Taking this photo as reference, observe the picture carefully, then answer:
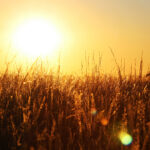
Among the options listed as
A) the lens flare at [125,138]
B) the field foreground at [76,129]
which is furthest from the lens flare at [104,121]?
the lens flare at [125,138]

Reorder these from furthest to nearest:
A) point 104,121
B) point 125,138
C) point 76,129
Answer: point 76,129 < point 104,121 < point 125,138

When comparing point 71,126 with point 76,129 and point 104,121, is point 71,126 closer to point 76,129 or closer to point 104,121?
point 76,129

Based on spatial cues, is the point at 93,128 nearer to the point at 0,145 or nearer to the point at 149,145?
the point at 149,145

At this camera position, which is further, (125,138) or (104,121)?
(104,121)

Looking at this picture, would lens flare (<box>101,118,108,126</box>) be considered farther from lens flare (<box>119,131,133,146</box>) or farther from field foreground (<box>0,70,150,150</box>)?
lens flare (<box>119,131,133,146</box>)

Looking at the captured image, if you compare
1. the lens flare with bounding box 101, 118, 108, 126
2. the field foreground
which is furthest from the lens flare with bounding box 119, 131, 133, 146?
the lens flare with bounding box 101, 118, 108, 126

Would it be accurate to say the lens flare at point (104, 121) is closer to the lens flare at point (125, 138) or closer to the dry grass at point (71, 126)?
the dry grass at point (71, 126)

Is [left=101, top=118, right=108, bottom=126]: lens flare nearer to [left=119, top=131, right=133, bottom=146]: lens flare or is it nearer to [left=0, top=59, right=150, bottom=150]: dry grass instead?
[left=0, top=59, right=150, bottom=150]: dry grass

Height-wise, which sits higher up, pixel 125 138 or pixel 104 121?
pixel 104 121

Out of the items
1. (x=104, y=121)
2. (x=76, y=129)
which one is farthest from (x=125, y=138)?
(x=76, y=129)

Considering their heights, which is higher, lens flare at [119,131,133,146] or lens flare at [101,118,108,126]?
lens flare at [101,118,108,126]

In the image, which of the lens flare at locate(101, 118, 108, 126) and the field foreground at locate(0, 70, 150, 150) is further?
the lens flare at locate(101, 118, 108, 126)

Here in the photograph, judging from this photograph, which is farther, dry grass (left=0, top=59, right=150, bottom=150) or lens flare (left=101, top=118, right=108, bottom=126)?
lens flare (left=101, top=118, right=108, bottom=126)

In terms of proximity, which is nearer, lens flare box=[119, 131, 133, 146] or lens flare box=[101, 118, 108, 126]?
lens flare box=[119, 131, 133, 146]
